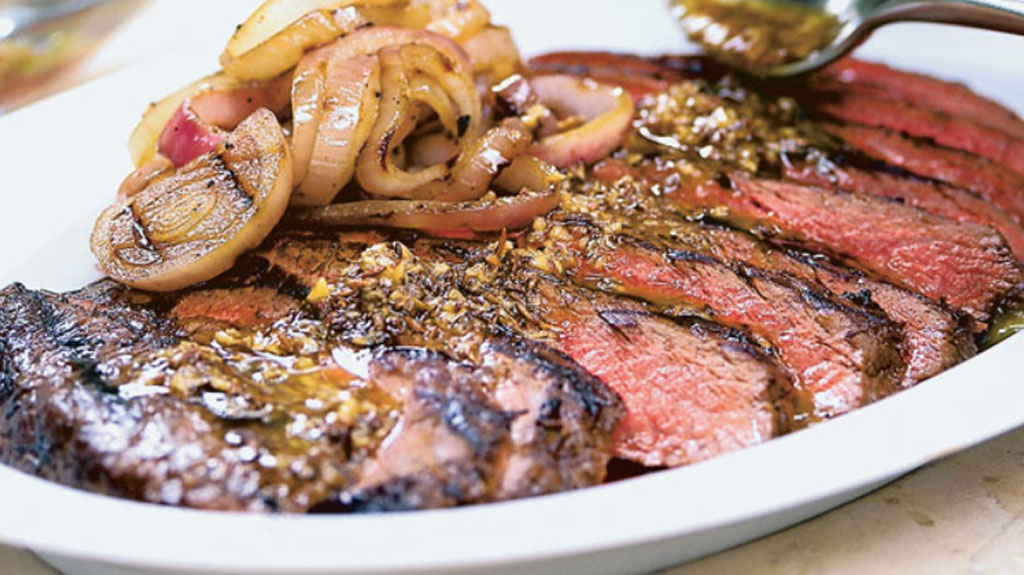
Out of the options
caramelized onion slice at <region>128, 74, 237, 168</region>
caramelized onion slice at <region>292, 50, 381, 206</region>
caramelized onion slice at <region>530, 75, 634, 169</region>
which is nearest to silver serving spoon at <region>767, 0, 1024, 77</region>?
caramelized onion slice at <region>530, 75, 634, 169</region>

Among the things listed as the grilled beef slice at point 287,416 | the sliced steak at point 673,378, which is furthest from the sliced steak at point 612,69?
the grilled beef slice at point 287,416

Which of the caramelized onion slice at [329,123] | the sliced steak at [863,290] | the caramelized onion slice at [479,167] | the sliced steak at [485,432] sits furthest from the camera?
the caramelized onion slice at [479,167]

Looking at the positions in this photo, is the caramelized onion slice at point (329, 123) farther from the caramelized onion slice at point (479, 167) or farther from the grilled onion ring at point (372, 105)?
the caramelized onion slice at point (479, 167)

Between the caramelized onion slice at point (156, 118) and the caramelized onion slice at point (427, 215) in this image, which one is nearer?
the caramelized onion slice at point (427, 215)

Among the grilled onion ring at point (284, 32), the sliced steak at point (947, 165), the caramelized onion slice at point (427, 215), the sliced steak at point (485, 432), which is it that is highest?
the grilled onion ring at point (284, 32)

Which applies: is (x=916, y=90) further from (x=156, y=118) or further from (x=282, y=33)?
(x=156, y=118)
